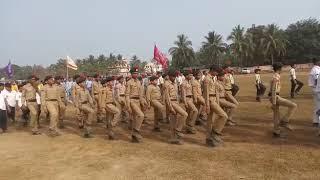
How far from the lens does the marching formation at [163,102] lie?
11594mm

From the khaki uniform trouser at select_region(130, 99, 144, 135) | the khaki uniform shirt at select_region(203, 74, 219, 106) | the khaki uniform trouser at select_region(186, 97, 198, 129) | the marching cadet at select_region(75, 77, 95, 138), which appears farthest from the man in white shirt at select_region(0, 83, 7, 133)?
the khaki uniform shirt at select_region(203, 74, 219, 106)

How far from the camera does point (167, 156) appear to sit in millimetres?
10477

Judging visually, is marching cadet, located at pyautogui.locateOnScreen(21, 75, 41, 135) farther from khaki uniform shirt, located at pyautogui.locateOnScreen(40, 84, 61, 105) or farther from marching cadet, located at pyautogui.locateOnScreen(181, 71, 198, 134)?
marching cadet, located at pyautogui.locateOnScreen(181, 71, 198, 134)

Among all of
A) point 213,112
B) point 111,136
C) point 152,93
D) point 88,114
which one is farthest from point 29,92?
point 213,112

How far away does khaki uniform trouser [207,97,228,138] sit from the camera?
11297 mm

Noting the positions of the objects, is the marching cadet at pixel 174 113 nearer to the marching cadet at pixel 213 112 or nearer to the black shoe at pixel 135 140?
the marching cadet at pixel 213 112

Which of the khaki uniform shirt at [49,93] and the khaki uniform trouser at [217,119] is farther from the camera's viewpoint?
the khaki uniform shirt at [49,93]

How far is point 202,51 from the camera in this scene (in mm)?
93562

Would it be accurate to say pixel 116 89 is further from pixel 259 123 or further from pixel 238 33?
pixel 238 33

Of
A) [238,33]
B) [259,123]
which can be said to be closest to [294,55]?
[238,33]

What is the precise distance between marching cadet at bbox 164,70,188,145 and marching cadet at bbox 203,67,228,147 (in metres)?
0.84

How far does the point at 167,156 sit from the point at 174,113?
6.72ft

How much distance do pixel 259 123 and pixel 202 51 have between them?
264 ft

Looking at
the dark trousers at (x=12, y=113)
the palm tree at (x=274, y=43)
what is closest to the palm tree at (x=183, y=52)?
the palm tree at (x=274, y=43)
